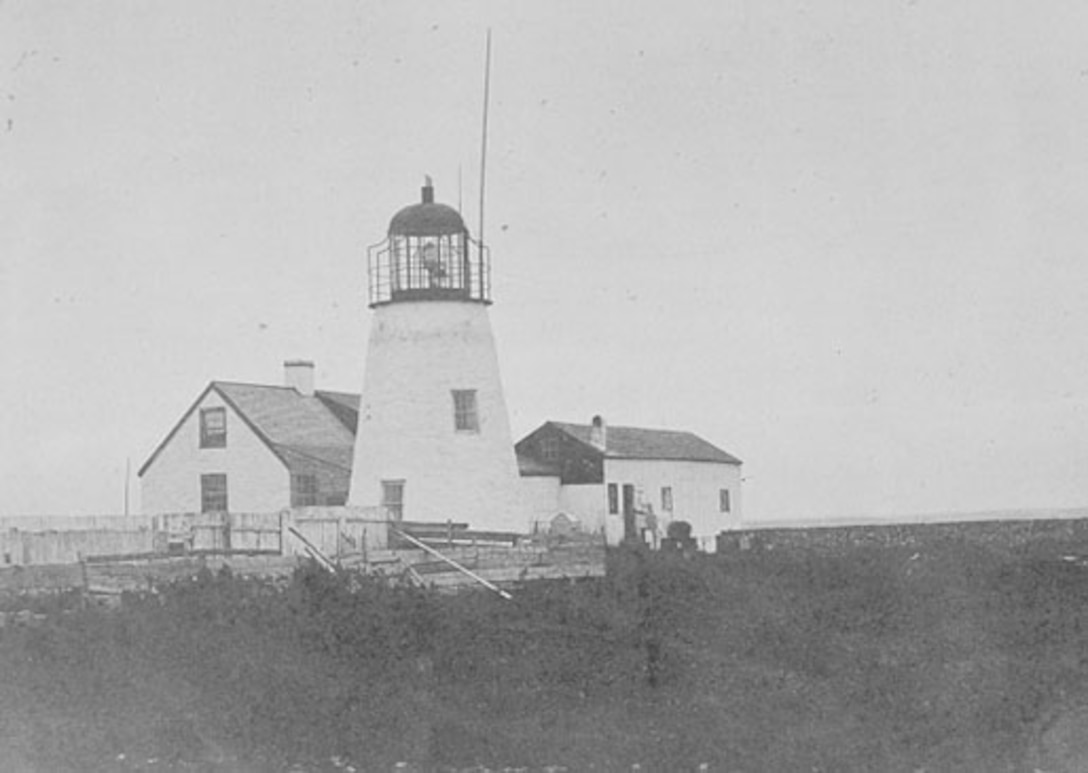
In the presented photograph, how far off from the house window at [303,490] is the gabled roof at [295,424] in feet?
0.63

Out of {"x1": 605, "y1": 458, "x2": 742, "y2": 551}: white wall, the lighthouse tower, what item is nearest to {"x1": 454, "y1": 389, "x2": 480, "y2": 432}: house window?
the lighthouse tower

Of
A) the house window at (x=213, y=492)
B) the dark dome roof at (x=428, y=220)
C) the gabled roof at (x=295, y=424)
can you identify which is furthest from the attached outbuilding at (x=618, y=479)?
the dark dome roof at (x=428, y=220)

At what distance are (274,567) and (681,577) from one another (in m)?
6.35

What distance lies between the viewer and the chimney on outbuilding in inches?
1956

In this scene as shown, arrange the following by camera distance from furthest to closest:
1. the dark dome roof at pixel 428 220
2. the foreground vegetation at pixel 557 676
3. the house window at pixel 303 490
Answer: the house window at pixel 303 490
the dark dome roof at pixel 428 220
the foreground vegetation at pixel 557 676

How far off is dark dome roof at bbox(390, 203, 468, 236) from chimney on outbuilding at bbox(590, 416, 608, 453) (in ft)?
46.4

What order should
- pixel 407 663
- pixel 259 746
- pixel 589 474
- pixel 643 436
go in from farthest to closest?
pixel 643 436 < pixel 589 474 < pixel 407 663 < pixel 259 746

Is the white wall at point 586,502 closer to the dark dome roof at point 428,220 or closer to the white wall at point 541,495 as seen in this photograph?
the white wall at point 541,495

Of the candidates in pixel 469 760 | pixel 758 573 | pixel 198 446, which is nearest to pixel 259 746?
pixel 469 760

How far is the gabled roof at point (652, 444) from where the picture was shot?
5003 cm

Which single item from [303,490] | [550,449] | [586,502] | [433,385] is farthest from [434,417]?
[550,449]

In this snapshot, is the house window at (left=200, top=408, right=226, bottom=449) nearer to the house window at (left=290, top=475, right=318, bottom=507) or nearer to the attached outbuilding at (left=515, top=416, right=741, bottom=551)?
the house window at (left=290, top=475, right=318, bottom=507)

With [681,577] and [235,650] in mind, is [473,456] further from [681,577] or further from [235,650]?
[235,650]

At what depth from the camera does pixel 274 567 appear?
27953mm
